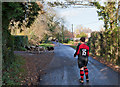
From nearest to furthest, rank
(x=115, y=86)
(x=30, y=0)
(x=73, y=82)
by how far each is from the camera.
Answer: (x=115, y=86) → (x=73, y=82) → (x=30, y=0)

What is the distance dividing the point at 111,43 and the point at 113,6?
3725mm

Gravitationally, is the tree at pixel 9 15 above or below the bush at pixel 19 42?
above

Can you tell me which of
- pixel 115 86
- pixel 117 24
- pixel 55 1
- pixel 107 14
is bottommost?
pixel 115 86

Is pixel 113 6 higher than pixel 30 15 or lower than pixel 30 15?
higher

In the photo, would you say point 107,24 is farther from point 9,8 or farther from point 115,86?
point 9,8

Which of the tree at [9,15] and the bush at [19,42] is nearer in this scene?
the tree at [9,15]

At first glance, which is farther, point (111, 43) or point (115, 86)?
point (111, 43)

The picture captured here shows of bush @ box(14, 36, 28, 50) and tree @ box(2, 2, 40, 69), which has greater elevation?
tree @ box(2, 2, 40, 69)

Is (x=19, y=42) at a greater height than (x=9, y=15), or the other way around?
(x=9, y=15)

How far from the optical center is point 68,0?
14289 millimetres

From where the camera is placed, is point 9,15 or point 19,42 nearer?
point 9,15

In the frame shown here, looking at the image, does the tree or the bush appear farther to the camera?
the bush

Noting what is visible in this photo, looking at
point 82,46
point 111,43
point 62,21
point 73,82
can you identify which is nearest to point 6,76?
point 73,82

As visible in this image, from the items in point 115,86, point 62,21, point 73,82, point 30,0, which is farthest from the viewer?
point 62,21
